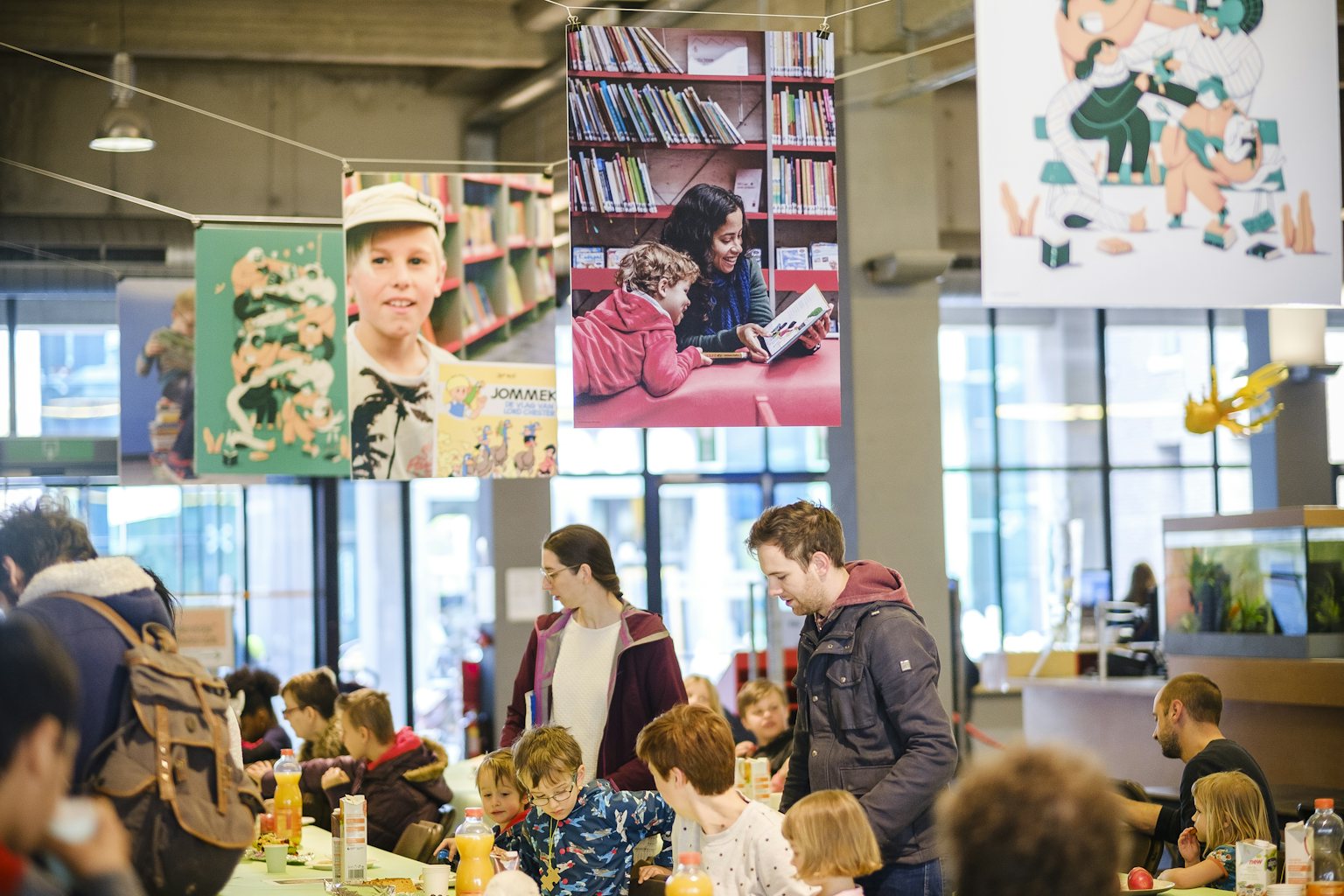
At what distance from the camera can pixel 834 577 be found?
3.85 meters

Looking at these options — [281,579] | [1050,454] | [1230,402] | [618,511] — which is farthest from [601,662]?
[1050,454]

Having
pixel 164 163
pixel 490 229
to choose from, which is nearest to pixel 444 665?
pixel 164 163

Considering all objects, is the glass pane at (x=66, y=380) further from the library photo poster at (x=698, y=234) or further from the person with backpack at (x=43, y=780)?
the person with backpack at (x=43, y=780)

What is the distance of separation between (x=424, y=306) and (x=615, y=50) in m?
2.76

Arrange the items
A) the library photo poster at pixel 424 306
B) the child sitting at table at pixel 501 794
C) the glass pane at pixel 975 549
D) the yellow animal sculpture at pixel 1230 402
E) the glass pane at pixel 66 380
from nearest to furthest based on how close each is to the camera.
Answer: the child sitting at table at pixel 501 794, the library photo poster at pixel 424 306, the yellow animal sculpture at pixel 1230 402, the glass pane at pixel 66 380, the glass pane at pixel 975 549

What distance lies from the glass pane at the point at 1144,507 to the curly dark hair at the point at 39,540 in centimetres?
1522

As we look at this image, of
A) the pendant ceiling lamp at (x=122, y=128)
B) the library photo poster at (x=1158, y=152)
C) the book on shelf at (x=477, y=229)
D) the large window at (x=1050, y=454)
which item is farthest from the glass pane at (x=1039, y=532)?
the library photo poster at (x=1158, y=152)

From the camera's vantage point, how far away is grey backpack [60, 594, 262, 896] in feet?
9.58

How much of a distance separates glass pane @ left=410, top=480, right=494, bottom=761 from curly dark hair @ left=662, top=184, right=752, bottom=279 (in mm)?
9768

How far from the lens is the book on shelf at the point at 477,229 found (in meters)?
8.13

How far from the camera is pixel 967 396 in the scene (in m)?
17.2

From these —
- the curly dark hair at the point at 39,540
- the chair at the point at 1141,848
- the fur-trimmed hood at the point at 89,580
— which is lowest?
the chair at the point at 1141,848

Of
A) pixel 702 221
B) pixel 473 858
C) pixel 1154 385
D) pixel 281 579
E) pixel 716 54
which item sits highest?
pixel 716 54

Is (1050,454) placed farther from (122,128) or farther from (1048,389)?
(122,128)
